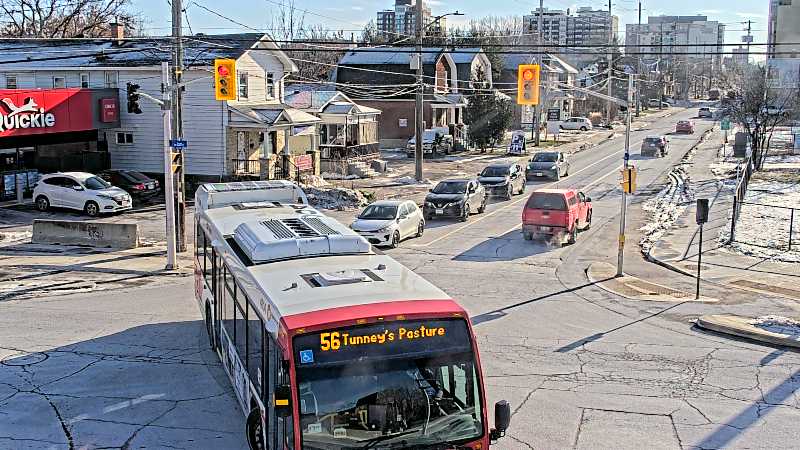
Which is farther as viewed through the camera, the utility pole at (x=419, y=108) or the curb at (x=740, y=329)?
the utility pole at (x=419, y=108)

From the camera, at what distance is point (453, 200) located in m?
33.7

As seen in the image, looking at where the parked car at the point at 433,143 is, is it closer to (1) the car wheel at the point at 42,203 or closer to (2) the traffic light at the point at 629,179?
(1) the car wheel at the point at 42,203

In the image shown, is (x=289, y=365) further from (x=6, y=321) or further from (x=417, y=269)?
(x=417, y=269)

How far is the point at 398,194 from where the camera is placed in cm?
4084

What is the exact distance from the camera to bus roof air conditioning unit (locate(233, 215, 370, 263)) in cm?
1098

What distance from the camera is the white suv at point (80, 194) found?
110ft

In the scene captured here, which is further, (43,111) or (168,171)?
(43,111)

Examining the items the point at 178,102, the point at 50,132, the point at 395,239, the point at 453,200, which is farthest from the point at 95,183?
the point at 453,200

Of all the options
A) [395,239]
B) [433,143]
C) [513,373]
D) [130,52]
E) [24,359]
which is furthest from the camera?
[433,143]

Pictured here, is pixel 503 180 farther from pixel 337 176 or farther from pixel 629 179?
pixel 629 179

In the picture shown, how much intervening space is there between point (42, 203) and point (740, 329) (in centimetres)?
2677

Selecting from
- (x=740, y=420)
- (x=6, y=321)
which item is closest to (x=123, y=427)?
(x=6, y=321)

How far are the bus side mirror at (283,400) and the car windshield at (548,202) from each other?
21.6 meters

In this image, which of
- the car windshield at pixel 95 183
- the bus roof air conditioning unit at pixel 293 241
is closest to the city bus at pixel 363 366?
the bus roof air conditioning unit at pixel 293 241
